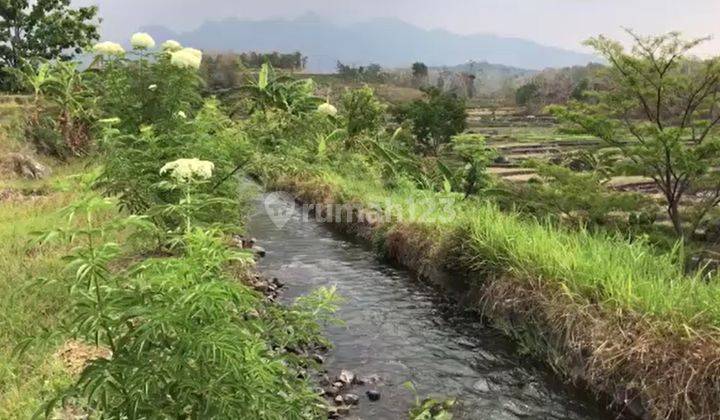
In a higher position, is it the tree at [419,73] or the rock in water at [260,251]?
the tree at [419,73]

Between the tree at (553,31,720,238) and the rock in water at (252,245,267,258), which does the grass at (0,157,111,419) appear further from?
the tree at (553,31,720,238)

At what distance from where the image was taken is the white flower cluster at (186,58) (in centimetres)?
635

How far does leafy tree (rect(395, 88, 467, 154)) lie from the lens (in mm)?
22891

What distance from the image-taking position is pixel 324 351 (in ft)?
20.6

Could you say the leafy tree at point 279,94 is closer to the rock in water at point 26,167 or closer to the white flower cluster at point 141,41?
the rock in water at point 26,167

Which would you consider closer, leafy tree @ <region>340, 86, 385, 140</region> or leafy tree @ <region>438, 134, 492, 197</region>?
leafy tree @ <region>438, 134, 492, 197</region>

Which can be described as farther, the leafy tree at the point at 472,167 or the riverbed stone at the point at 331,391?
the leafy tree at the point at 472,167

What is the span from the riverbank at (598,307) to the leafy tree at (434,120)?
14761 millimetres

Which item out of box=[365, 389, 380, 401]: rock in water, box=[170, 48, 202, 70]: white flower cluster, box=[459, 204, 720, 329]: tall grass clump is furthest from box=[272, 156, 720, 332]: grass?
box=[170, 48, 202, 70]: white flower cluster

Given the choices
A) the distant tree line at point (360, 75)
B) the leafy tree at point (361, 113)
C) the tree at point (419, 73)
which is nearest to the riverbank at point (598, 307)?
the leafy tree at point (361, 113)

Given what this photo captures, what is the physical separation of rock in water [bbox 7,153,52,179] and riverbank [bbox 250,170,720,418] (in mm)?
8751

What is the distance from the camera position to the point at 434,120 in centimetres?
2294

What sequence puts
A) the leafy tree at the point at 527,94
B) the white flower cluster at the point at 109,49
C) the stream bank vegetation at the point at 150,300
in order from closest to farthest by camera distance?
the stream bank vegetation at the point at 150,300
the white flower cluster at the point at 109,49
the leafy tree at the point at 527,94

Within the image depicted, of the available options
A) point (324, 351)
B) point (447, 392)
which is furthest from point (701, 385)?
point (324, 351)
